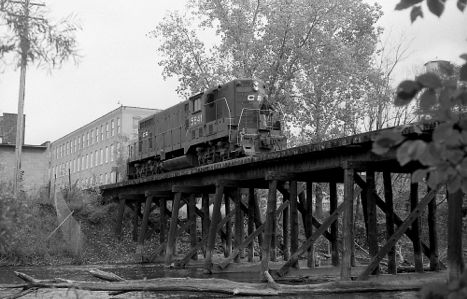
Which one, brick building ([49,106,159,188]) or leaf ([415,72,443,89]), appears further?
brick building ([49,106,159,188])

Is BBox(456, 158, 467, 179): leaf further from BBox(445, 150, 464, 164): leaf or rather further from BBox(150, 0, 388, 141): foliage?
BBox(150, 0, 388, 141): foliage

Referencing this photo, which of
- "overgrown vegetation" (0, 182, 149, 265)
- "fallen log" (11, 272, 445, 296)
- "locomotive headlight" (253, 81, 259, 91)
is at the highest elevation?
"locomotive headlight" (253, 81, 259, 91)

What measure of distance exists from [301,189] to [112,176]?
45774 mm

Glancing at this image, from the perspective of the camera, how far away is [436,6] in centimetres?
271

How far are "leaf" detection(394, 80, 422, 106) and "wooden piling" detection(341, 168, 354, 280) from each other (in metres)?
12.1

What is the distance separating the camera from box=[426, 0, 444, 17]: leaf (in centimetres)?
271

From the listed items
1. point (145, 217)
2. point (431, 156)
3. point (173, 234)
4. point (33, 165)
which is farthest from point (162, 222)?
point (33, 165)

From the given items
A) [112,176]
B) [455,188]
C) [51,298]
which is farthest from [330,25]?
[112,176]

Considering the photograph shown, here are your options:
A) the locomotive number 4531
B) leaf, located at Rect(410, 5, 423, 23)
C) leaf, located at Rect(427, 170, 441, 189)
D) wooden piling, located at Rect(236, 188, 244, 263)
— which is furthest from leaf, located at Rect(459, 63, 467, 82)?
the locomotive number 4531

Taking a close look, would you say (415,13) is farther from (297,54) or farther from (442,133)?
(297,54)

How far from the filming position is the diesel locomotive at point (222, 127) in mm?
23125

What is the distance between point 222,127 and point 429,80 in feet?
68.8

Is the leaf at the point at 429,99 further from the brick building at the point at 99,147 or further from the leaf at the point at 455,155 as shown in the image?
the brick building at the point at 99,147

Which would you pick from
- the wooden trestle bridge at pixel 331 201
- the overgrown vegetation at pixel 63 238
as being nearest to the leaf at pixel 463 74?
the wooden trestle bridge at pixel 331 201
